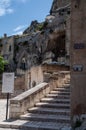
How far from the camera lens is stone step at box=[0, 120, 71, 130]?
10.9 meters

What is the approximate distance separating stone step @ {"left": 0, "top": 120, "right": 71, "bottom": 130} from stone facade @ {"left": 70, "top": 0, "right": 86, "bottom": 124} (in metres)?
0.77

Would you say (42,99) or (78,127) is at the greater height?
(42,99)

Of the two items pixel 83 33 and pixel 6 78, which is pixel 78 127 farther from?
pixel 6 78

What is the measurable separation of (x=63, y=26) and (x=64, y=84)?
35.8 metres

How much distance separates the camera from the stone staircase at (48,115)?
11164 millimetres

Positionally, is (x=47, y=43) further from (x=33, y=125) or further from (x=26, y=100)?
(x=33, y=125)

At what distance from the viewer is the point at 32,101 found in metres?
13.7

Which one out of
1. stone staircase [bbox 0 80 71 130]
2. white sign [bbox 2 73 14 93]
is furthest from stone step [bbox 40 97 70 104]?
white sign [bbox 2 73 14 93]

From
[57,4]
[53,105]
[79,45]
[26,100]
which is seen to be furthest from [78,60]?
[57,4]

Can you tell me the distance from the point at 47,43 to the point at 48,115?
43087mm

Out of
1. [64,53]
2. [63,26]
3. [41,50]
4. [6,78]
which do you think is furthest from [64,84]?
[41,50]

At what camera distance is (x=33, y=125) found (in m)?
11.2

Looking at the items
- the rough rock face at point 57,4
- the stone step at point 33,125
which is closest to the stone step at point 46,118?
the stone step at point 33,125

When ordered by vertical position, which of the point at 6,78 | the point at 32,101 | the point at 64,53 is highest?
the point at 64,53
